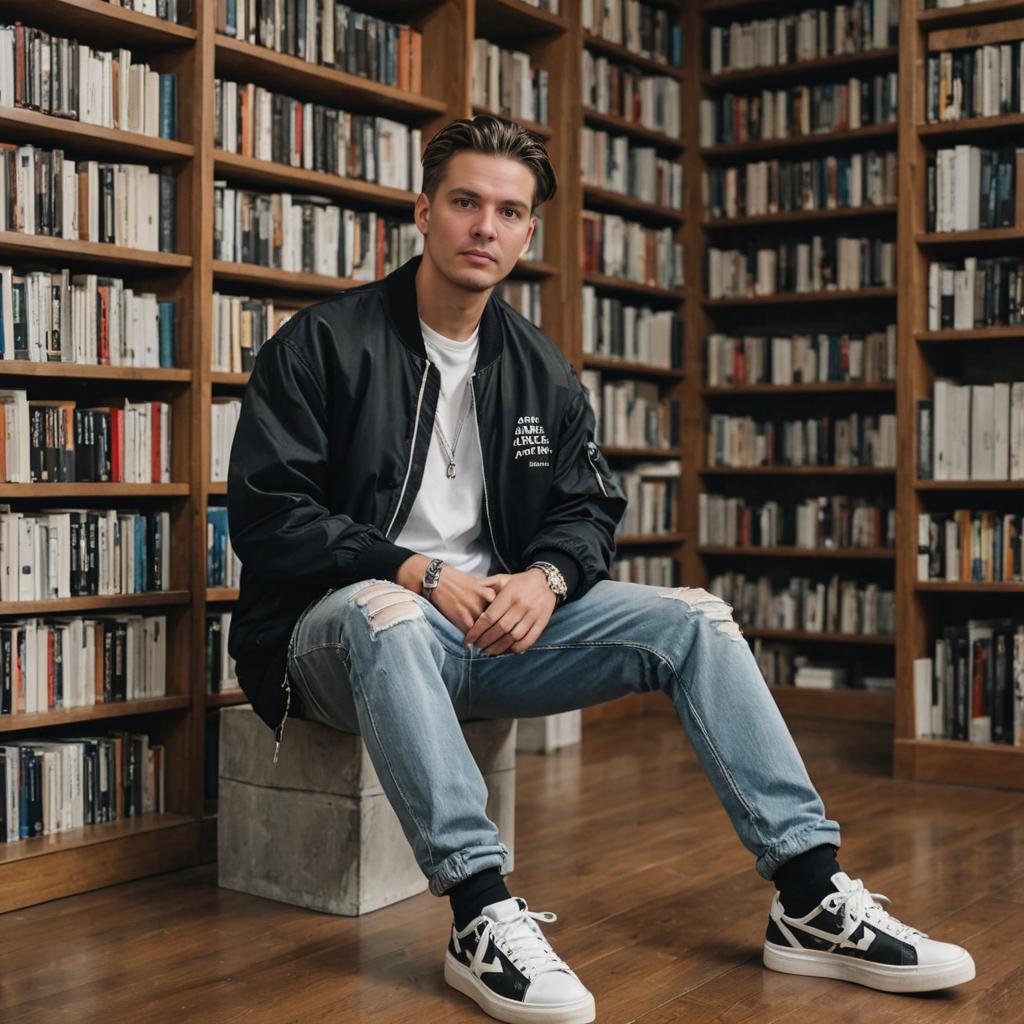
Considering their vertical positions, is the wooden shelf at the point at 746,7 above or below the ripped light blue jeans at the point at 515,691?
above

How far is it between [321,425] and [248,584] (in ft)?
0.98

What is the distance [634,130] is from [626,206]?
0.26m

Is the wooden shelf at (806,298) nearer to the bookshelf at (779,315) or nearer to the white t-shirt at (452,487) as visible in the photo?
the bookshelf at (779,315)

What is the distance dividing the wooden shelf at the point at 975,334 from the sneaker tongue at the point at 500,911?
2.34 metres

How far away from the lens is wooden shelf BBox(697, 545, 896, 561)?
486cm


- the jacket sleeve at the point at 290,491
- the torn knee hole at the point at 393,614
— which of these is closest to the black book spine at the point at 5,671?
the jacket sleeve at the point at 290,491

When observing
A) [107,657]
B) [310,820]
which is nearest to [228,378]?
[107,657]

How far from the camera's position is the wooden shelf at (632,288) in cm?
470

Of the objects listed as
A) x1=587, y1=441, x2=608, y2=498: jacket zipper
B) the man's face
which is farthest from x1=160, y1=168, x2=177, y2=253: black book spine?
x1=587, y1=441, x2=608, y2=498: jacket zipper

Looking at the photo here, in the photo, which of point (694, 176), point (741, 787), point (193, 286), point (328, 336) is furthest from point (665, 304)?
point (741, 787)

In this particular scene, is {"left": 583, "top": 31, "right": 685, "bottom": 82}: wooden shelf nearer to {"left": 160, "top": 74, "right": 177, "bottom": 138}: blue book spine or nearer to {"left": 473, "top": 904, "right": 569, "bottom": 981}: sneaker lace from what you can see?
{"left": 160, "top": 74, "right": 177, "bottom": 138}: blue book spine

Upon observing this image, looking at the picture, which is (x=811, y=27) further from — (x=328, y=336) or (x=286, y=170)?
(x=328, y=336)

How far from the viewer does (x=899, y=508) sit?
150 inches

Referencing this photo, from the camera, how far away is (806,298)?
5.00 metres
